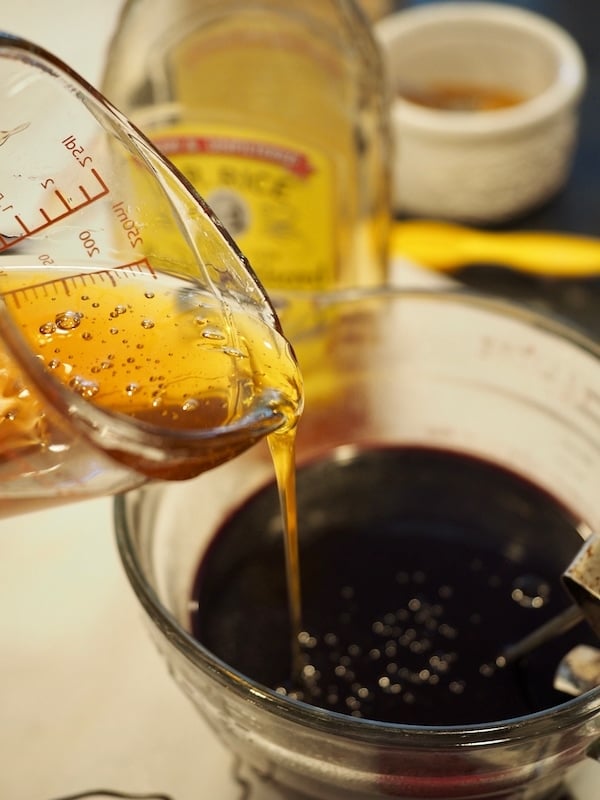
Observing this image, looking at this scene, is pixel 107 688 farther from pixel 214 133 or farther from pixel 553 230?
pixel 553 230

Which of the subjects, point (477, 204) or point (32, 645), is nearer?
point (32, 645)

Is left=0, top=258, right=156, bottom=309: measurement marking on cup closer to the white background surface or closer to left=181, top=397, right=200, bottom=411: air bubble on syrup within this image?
left=181, top=397, right=200, bottom=411: air bubble on syrup

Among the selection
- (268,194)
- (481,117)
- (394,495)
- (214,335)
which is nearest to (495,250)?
(481,117)

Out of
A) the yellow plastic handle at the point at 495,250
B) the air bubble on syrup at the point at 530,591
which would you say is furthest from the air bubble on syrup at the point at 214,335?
the yellow plastic handle at the point at 495,250

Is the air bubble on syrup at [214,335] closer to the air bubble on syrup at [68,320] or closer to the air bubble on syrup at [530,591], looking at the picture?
the air bubble on syrup at [68,320]

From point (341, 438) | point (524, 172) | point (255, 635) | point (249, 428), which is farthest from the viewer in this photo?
point (524, 172)

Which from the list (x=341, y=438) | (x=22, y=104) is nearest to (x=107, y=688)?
(x=341, y=438)

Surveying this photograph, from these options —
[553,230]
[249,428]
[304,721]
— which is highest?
Answer: [249,428]

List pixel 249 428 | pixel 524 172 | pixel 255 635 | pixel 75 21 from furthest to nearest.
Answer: pixel 75 21 < pixel 524 172 < pixel 255 635 < pixel 249 428
